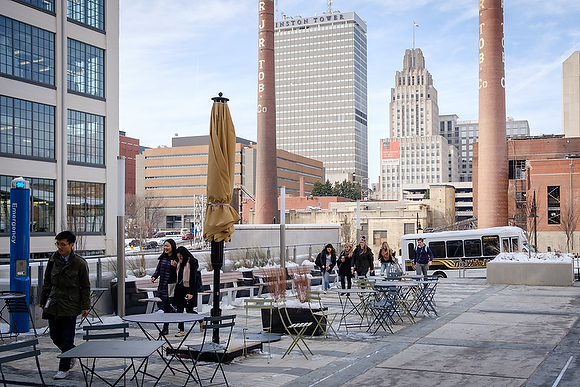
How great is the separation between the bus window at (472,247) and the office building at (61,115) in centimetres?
1955

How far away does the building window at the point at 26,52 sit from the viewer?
29266mm

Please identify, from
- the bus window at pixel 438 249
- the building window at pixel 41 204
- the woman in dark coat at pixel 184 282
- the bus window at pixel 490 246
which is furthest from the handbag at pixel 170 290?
the bus window at pixel 490 246

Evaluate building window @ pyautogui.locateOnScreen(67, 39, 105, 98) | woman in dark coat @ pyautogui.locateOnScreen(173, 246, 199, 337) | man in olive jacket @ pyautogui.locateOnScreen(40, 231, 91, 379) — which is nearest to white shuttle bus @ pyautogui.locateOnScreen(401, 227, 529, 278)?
building window @ pyautogui.locateOnScreen(67, 39, 105, 98)

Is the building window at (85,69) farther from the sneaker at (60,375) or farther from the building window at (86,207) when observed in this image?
the sneaker at (60,375)

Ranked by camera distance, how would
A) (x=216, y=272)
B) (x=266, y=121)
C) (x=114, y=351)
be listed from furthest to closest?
1. (x=266, y=121)
2. (x=216, y=272)
3. (x=114, y=351)

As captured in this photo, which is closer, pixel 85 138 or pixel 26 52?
pixel 26 52

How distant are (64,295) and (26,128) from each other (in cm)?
2505

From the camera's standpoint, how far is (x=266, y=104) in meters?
52.9

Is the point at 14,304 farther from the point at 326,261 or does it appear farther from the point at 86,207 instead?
the point at 86,207

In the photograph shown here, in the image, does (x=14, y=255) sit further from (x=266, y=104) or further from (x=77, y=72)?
(x=266, y=104)

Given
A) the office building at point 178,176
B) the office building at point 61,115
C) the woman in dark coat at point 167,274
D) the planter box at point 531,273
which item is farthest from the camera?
the office building at point 178,176

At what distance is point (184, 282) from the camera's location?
39.5ft

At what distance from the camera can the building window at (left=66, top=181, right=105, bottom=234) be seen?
109ft

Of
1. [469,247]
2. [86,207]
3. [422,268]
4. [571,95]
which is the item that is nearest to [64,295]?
[422,268]
